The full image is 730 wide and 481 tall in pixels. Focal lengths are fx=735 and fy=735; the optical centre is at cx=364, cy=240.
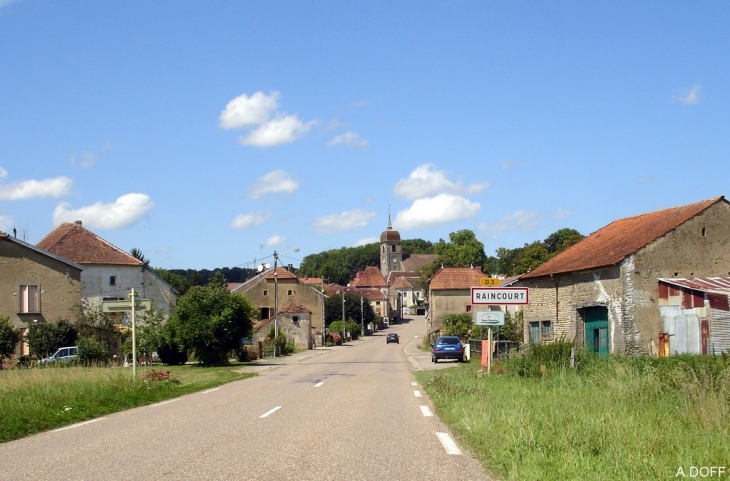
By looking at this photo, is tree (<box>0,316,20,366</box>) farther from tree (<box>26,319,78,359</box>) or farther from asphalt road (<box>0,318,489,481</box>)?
asphalt road (<box>0,318,489,481</box>)

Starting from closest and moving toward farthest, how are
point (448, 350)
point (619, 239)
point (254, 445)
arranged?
point (254, 445)
point (619, 239)
point (448, 350)

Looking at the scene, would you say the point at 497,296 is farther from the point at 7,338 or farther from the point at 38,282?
the point at 38,282

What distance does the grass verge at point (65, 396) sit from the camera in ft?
45.4

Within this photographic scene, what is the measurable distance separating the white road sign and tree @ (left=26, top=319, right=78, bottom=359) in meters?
28.9

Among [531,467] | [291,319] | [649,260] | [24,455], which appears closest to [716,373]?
[531,467]

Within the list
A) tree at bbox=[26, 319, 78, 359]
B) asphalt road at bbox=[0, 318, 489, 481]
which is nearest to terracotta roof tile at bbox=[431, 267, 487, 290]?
tree at bbox=[26, 319, 78, 359]

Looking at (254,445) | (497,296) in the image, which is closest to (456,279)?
(497,296)

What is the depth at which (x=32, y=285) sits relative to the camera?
43.3m

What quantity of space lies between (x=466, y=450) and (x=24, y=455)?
20.5ft

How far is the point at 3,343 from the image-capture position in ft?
125

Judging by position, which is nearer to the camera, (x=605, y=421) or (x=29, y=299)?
(x=605, y=421)

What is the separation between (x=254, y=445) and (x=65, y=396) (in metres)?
8.31

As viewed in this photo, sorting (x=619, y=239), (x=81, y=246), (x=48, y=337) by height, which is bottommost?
(x=48, y=337)

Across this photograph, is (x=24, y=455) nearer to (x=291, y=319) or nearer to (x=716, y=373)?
(x=716, y=373)
